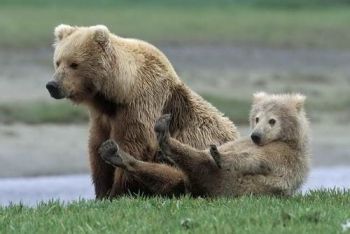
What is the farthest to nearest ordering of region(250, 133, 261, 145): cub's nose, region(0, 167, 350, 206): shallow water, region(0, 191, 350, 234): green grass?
region(0, 167, 350, 206): shallow water, region(250, 133, 261, 145): cub's nose, region(0, 191, 350, 234): green grass

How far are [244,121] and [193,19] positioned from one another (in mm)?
12318

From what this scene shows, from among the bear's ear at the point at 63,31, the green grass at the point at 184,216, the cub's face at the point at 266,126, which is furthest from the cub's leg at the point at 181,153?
the bear's ear at the point at 63,31

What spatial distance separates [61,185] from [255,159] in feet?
21.9

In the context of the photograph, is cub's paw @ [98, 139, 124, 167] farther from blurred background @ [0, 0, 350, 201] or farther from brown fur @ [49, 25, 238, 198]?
blurred background @ [0, 0, 350, 201]

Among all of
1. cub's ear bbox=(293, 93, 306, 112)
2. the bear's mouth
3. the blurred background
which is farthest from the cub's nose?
the blurred background

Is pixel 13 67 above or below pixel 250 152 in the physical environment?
above

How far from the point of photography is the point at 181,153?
26.9 feet

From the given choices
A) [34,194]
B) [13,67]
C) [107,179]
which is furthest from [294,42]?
[107,179]

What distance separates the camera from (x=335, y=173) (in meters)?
15.5

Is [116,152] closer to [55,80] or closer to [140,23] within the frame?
[55,80]

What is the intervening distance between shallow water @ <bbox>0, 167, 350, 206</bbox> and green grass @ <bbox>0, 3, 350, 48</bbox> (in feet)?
29.7

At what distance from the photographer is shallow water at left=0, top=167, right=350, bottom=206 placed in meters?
13.3

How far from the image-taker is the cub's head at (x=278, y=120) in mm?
8359

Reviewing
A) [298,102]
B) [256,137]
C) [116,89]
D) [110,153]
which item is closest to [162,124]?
[110,153]
